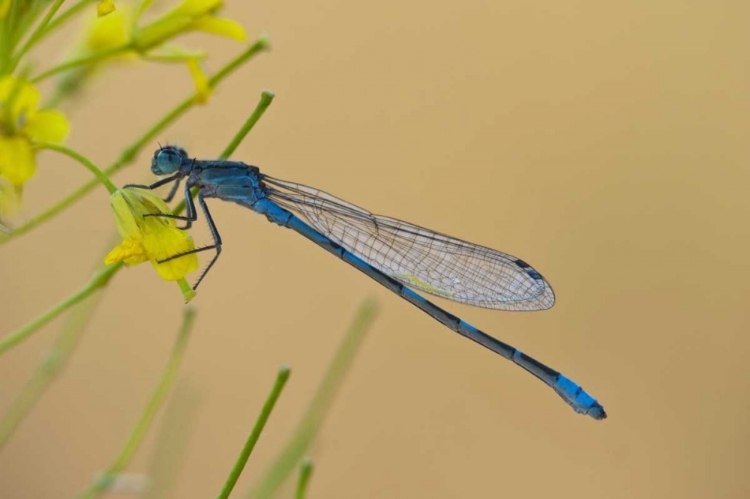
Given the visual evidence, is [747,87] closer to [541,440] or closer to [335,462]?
[541,440]

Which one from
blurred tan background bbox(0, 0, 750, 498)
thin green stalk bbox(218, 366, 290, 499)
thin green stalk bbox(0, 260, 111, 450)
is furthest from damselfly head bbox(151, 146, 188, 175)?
blurred tan background bbox(0, 0, 750, 498)

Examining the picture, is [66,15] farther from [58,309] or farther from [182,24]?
[58,309]

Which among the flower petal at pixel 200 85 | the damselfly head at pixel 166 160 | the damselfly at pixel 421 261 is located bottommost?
the flower petal at pixel 200 85

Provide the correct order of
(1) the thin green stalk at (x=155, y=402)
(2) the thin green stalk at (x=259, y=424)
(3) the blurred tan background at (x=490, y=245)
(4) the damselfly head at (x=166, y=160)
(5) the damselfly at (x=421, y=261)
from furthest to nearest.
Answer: (3) the blurred tan background at (x=490, y=245) → (5) the damselfly at (x=421, y=261) → (4) the damselfly head at (x=166, y=160) → (1) the thin green stalk at (x=155, y=402) → (2) the thin green stalk at (x=259, y=424)

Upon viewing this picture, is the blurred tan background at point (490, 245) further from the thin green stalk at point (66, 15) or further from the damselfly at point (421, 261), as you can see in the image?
the thin green stalk at point (66, 15)

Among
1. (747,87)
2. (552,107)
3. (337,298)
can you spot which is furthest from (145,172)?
(747,87)

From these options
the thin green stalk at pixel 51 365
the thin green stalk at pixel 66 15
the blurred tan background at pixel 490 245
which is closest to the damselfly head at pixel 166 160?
the thin green stalk at pixel 51 365

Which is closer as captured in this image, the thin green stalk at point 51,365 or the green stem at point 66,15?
the green stem at point 66,15

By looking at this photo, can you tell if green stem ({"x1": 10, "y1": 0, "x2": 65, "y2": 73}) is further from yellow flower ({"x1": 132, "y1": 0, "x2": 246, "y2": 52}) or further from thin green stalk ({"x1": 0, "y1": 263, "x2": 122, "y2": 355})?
thin green stalk ({"x1": 0, "y1": 263, "x2": 122, "y2": 355})
